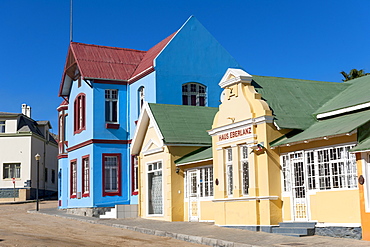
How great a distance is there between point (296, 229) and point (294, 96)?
5.23 metres

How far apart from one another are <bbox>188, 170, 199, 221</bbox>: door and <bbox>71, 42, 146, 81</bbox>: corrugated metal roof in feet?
30.4

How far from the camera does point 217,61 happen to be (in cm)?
3019

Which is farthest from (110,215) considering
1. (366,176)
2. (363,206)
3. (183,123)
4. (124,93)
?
(366,176)

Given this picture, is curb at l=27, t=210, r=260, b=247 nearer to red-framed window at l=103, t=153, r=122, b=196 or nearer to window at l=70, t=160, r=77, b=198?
red-framed window at l=103, t=153, r=122, b=196

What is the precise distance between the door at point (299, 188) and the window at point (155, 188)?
27.4ft

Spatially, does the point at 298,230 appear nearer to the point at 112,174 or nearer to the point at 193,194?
the point at 193,194

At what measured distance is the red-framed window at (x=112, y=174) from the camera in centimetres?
2919

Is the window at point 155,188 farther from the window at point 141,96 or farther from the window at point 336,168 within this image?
the window at point 336,168

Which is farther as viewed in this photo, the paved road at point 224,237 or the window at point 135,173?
the window at point 135,173

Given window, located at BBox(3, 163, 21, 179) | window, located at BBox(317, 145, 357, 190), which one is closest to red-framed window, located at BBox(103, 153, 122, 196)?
window, located at BBox(317, 145, 357, 190)

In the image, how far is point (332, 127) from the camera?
16016 mm

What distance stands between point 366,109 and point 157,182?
11024mm

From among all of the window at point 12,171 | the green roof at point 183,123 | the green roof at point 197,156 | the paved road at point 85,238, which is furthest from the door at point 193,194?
the window at point 12,171

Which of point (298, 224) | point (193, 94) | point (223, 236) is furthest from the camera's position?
point (193, 94)
